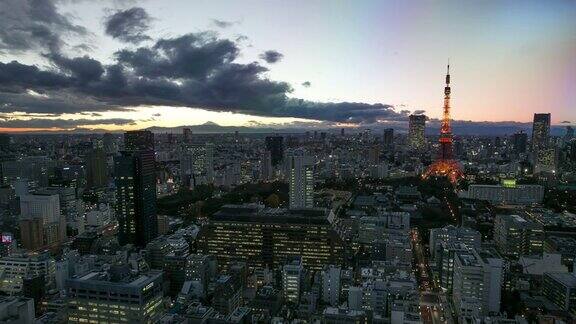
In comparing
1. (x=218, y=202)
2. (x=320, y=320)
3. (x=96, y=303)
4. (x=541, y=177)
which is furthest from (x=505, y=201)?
(x=96, y=303)

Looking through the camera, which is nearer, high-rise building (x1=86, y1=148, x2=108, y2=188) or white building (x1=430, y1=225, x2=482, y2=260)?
white building (x1=430, y1=225, x2=482, y2=260)

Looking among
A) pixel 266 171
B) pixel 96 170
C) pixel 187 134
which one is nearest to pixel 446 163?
pixel 266 171

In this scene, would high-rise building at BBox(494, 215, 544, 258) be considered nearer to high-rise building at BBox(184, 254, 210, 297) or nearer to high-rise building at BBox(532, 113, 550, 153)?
high-rise building at BBox(184, 254, 210, 297)

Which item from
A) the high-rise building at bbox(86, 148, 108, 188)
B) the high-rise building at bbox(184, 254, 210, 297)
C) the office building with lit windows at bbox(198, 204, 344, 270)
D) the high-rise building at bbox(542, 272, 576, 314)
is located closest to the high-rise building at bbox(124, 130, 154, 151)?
the office building with lit windows at bbox(198, 204, 344, 270)

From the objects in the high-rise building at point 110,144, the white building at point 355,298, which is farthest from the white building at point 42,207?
the high-rise building at point 110,144

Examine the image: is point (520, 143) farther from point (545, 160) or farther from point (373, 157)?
point (373, 157)

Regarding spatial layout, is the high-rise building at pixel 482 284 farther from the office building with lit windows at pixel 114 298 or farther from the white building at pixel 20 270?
the white building at pixel 20 270
